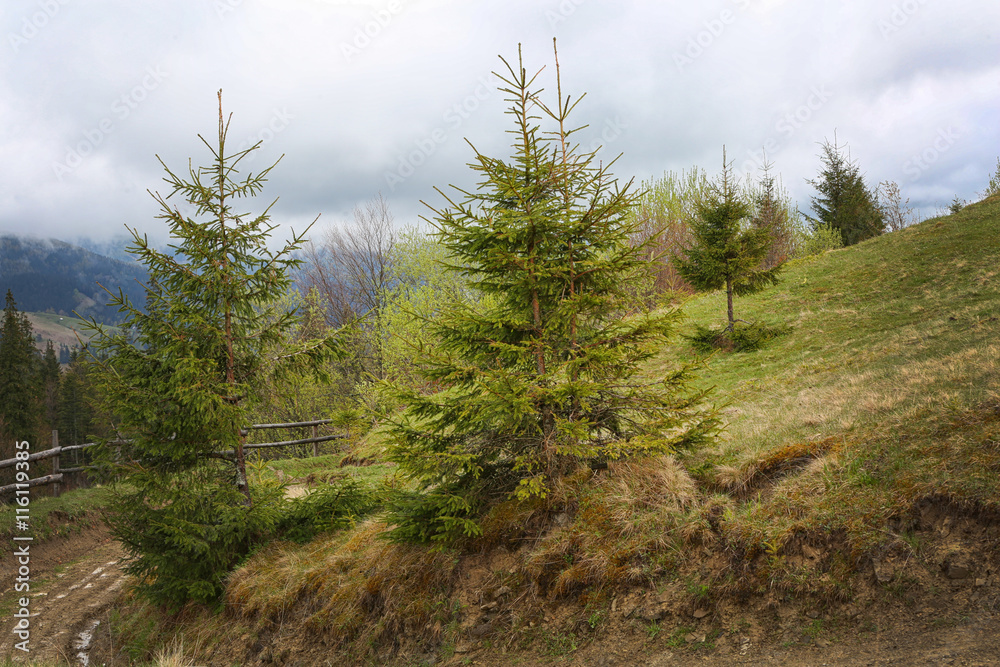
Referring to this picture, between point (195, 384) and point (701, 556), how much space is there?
5969 mm

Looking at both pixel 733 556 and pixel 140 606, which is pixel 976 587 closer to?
pixel 733 556

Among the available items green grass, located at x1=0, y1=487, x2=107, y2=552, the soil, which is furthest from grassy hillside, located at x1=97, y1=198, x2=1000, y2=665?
green grass, located at x1=0, y1=487, x2=107, y2=552

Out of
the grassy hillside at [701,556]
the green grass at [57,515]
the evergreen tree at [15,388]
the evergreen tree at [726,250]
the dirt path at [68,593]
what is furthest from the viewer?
the evergreen tree at [15,388]

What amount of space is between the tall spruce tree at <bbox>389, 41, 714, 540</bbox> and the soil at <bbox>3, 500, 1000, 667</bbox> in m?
1.02

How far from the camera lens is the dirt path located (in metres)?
7.31

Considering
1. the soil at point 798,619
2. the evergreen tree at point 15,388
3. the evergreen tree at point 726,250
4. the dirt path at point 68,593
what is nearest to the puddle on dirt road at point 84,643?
the dirt path at point 68,593

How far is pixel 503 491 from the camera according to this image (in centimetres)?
595

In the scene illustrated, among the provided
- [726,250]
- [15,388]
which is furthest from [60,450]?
[15,388]

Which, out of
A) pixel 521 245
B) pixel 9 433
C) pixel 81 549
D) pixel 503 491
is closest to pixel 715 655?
pixel 503 491

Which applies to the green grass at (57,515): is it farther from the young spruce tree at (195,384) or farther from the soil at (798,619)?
the soil at (798,619)

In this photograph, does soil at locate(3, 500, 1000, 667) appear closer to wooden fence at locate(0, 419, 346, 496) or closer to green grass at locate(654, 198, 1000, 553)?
green grass at locate(654, 198, 1000, 553)

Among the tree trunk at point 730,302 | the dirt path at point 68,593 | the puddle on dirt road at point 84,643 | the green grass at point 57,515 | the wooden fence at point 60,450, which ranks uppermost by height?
the tree trunk at point 730,302

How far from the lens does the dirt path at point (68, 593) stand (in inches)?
288

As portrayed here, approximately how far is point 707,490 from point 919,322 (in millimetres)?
9977
